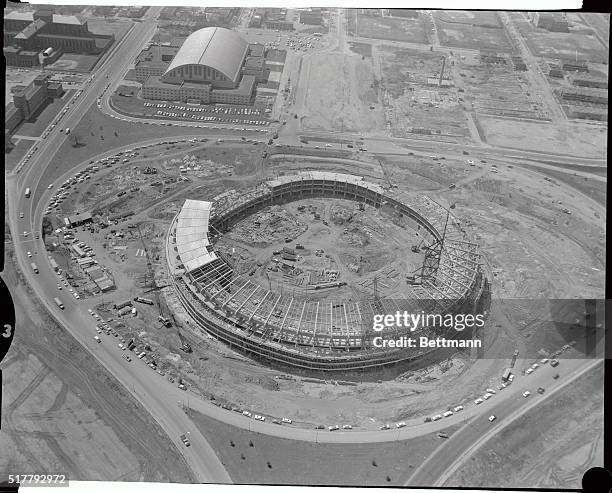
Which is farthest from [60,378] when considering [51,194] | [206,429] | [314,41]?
[314,41]

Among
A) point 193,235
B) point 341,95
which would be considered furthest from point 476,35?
point 193,235

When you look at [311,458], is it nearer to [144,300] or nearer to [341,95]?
[144,300]

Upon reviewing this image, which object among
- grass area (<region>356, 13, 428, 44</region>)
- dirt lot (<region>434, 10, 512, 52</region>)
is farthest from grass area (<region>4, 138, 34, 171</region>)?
dirt lot (<region>434, 10, 512, 52</region>)

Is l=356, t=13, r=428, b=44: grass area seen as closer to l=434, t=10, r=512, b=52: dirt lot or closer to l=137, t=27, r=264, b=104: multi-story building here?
l=434, t=10, r=512, b=52: dirt lot

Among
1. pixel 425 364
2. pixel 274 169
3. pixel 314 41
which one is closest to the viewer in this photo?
pixel 425 364

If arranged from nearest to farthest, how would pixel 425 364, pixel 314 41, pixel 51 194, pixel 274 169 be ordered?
pixel 425 364 < pixel 51 194 < pixel 274 169 < pixel 314 41

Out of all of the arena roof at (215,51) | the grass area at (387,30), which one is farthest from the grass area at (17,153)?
the grass area at (387,30)

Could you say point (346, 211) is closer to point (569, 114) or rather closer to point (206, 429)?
point (206, 429)
